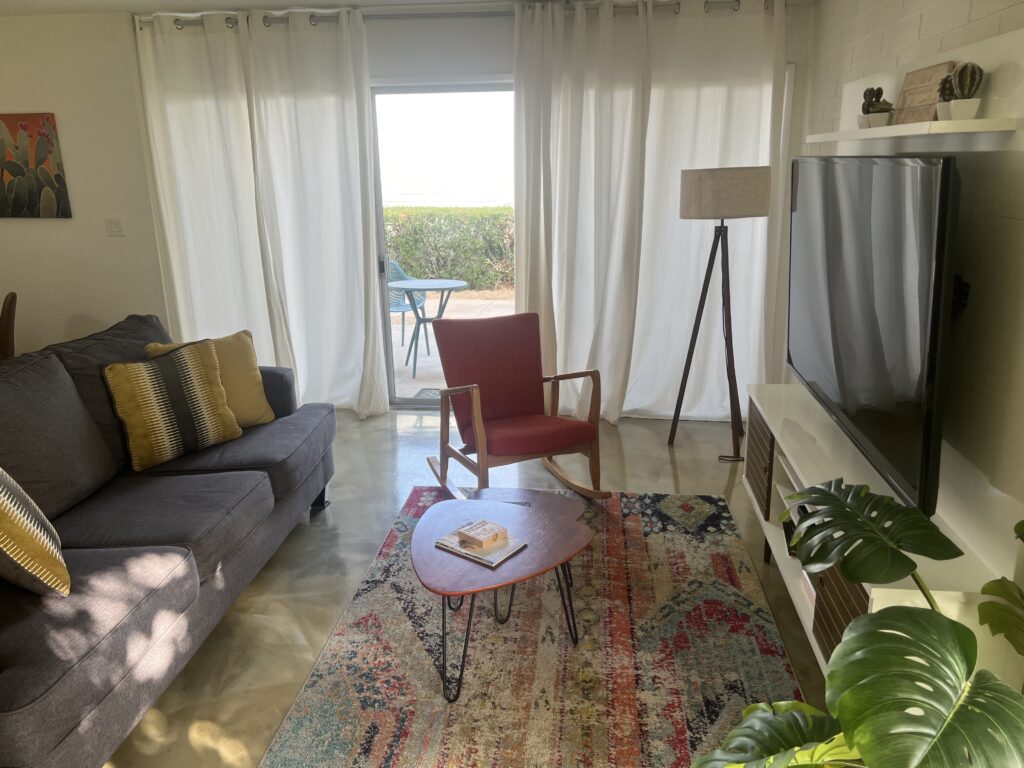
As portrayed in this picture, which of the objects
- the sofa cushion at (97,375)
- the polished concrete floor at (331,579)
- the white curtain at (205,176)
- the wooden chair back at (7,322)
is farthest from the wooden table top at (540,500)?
the wooden chair back at (7,322)

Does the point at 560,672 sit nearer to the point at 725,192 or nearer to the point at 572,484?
the point at 572,484

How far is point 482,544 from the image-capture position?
90.7 inches

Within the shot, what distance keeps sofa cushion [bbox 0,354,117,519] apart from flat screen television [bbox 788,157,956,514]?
2582mm

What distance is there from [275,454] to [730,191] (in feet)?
7.91

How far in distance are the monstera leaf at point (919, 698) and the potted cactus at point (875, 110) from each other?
6.41 feet

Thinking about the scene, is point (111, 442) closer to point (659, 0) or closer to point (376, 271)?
point (376, 271)

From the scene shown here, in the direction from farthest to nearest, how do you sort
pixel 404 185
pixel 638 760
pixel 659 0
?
pixel 404 185 < pixel 659 0 < pixel 638 760

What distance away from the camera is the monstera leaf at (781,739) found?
3.81ft

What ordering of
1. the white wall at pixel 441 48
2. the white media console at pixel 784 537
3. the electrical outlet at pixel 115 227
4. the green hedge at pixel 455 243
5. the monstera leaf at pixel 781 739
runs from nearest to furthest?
the monstera leaf at pixel 781 739 → the white media console at pixel 784 537 → the white wall at pixel 441 48 → the electrical outlet at pixel 115 227 → the green hedge at pixel 455 243

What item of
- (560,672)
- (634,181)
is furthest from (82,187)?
(560,672)

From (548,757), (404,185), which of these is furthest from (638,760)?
(404,185)

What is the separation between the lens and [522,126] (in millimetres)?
4238

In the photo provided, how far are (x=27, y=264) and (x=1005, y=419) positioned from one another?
5293 mm

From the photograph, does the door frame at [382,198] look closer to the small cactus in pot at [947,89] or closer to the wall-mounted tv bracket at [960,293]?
the small cactus in pot at [947,89]
